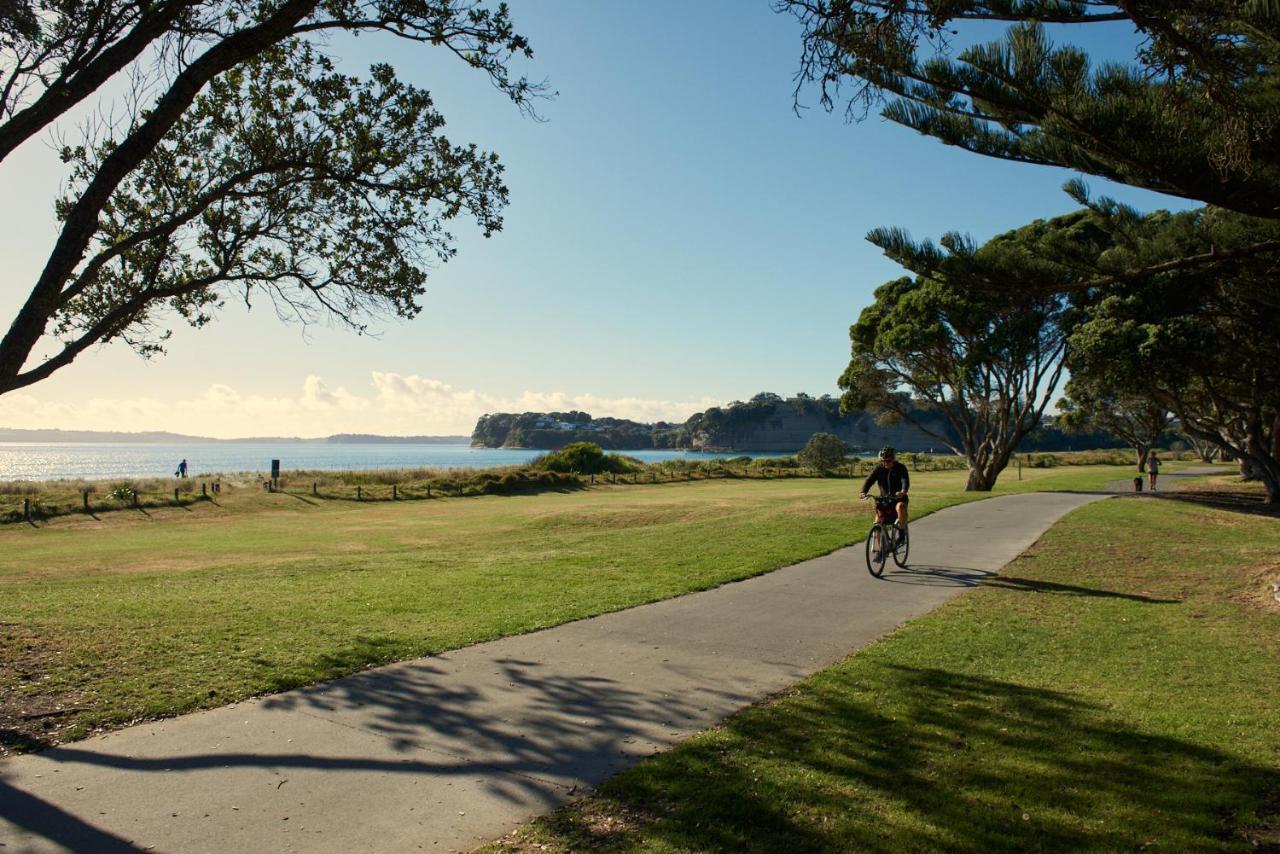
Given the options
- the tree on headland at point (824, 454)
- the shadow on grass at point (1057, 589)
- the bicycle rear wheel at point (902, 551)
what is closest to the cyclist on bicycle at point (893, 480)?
the bicycle rear wheel at point (902, 551)

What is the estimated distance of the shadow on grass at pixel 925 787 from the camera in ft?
12.0

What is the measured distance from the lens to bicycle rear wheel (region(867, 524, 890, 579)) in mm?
11844

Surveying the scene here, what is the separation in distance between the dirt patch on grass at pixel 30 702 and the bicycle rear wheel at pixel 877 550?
9.73m

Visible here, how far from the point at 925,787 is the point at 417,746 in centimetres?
294

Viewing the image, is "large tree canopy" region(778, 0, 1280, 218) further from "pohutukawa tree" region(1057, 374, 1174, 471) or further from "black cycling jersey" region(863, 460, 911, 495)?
"pohutukawa tree" region(1057, 374, 1174, 471)

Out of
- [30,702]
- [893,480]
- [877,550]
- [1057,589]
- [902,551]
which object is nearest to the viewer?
[30,702]

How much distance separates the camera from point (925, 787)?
13.8ft

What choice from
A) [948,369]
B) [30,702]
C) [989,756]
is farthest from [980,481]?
[30,702]

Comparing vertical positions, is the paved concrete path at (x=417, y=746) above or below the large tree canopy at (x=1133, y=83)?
below

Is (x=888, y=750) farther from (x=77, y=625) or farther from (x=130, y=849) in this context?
(x=77, y=625)

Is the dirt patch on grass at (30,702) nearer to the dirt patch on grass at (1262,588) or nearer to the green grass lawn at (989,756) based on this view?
the green grass lawn at (989,756)

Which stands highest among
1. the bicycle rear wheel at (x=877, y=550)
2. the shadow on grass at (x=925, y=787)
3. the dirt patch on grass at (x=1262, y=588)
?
the bicycle rear wheel at (x=877, y=550)

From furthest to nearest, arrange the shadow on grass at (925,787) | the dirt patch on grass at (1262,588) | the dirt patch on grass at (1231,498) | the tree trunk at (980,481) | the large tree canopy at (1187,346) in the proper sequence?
1. the tree trunk at (980,481)
2. the dirt patch on grass at (1231,498)
3. the large tree canopy at (1187,346)
4. the dirt patch on grass at (1262,588)
5. the shadow on grass at (925,787)

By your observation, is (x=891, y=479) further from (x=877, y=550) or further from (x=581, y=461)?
(x=581, y=461)
